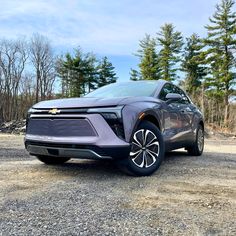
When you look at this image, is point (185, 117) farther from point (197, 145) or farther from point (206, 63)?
point (206, 63)

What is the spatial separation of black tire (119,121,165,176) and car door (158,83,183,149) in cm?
44

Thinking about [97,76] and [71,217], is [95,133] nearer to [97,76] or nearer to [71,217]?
[71,217]

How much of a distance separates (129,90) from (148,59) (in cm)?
3937

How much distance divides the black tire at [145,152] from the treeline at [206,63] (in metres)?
26.0

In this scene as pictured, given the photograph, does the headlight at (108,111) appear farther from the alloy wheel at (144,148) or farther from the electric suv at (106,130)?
the alloy wheel at (144,148)

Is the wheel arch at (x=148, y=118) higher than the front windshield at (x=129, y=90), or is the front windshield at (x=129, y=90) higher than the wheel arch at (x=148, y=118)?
the front windshield at (x=129, y=90)

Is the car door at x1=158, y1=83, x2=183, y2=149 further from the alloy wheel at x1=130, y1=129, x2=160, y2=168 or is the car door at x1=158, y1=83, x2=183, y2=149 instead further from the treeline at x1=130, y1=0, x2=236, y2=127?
the treeline at x1=130, y1=0, x2=236, y2=127

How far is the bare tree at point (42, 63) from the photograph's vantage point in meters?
48.2

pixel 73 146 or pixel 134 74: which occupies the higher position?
pixel 134 74

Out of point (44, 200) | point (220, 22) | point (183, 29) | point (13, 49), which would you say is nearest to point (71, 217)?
point (44, 200)

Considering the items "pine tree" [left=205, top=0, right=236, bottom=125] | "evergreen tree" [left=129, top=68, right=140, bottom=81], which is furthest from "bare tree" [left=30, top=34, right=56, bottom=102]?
"pine tree" [left=205, top=0, right=236, bottom=125]

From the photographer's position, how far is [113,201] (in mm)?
3070

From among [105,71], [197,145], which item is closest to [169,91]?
[197,145]

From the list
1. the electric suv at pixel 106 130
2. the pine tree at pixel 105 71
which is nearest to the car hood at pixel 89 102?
the electric suv at pixel 106 130
